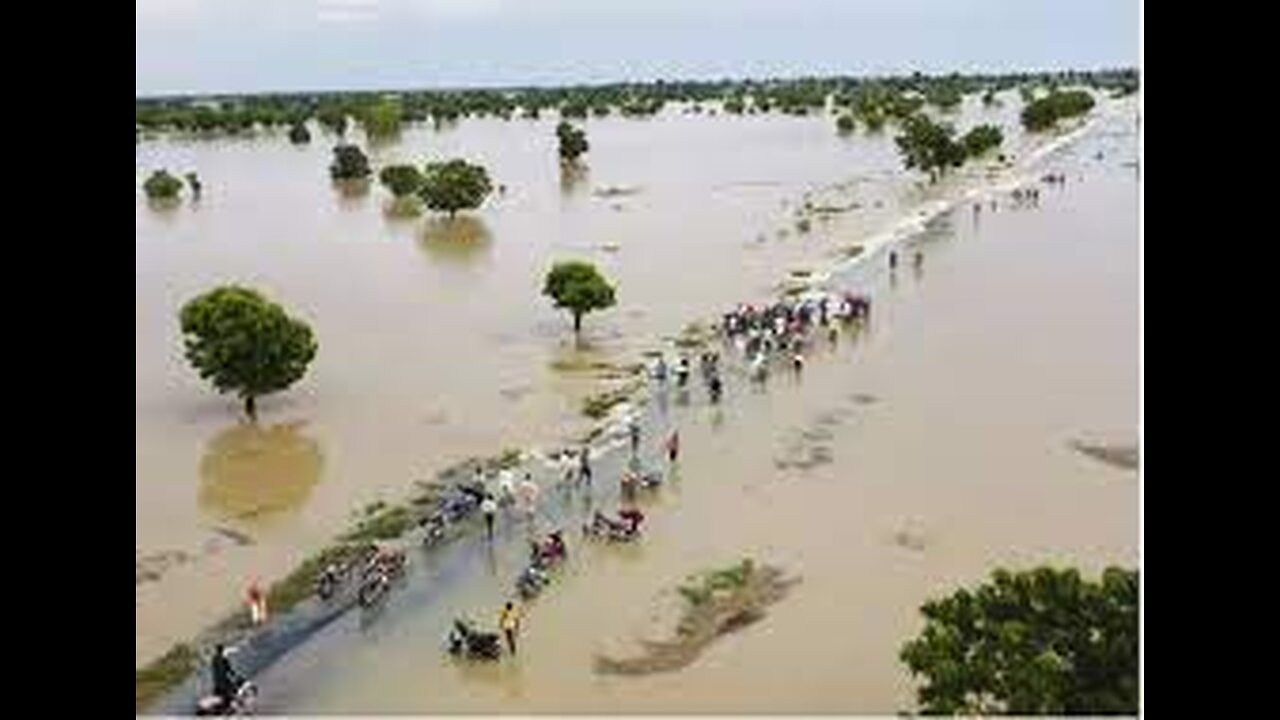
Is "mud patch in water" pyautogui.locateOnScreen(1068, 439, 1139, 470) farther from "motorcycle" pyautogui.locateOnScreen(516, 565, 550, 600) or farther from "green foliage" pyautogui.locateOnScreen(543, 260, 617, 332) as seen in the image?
"green foliage" pyautogui.locateOnScreen(543, 260, 617, 332)

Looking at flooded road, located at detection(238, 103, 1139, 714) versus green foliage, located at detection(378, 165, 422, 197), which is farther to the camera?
green foliage, located at detection(378, 165, 422, 197)

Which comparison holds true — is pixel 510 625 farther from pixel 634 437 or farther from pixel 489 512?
pixel 634 437

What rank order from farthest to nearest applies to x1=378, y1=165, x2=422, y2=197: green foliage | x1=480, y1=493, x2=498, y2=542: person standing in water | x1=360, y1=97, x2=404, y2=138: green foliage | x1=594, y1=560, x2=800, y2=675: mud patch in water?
1. x1=360, y1=97, x2=404, y2=138: green foliage
2. x1=378, y1=165, x2=422, y2=197: green foliage
3. x1=480, y1=493, x2=498, y2=542: person standing in water
4. x1=594, y1=560, x2=800, y2=675: mud patch in water

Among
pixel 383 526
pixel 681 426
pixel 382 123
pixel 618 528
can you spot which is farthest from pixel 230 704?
pixel 382 123

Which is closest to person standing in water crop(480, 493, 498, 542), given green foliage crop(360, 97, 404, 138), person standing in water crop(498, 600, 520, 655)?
person standing in water crop(498, 600, 520, 655)
